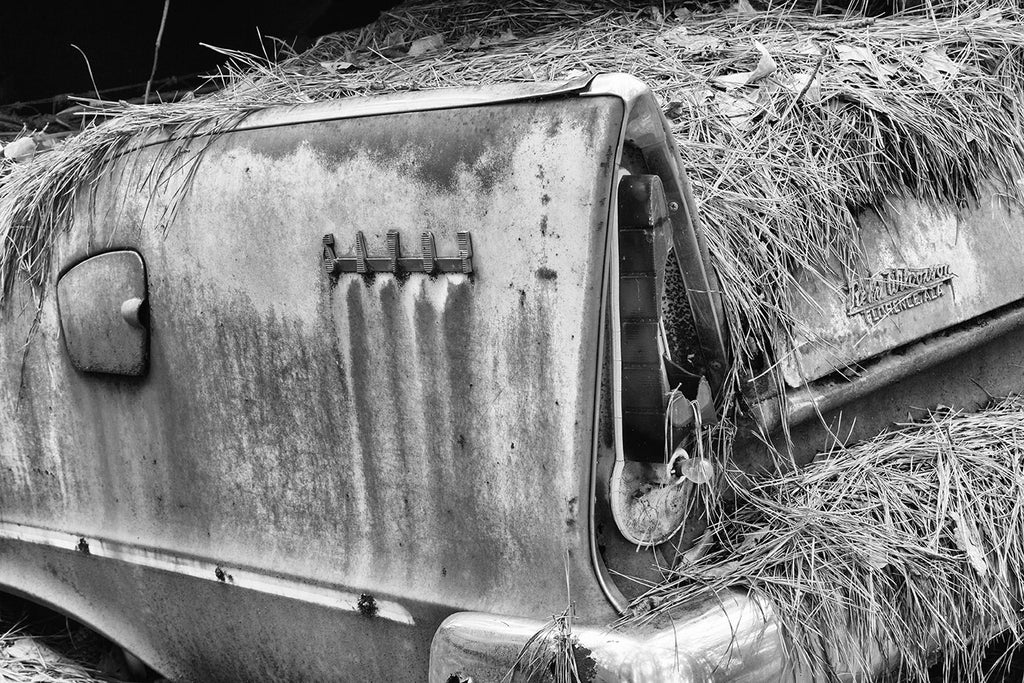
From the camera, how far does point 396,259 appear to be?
1721mm

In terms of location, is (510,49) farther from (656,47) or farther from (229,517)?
(229,517)

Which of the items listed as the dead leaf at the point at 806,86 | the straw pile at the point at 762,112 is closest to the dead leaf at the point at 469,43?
the straw pile at the point at 762,112

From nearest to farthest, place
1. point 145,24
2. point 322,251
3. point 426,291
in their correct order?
point 426,291 → point 322,251 → point 145,24

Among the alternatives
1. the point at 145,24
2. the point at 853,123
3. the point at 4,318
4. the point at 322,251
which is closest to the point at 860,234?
the point at 853,123

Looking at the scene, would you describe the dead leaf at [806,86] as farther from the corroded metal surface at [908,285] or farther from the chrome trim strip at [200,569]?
the chrome trim strip at [200,569]

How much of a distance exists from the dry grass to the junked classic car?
2.5 inches

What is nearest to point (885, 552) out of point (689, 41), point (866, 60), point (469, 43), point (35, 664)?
point (866, 60)

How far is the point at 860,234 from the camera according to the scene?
209 cm

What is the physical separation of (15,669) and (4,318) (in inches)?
34.2

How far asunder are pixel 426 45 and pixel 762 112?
1.13 metres

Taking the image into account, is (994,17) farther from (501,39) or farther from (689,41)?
(501,39)

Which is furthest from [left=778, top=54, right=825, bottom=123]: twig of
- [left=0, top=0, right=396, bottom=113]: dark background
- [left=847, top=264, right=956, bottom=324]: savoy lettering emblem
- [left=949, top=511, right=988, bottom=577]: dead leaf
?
[left=0, top=0, right=396, bottom=113]: dark background

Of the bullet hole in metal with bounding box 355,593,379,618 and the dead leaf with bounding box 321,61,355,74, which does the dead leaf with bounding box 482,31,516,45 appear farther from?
the bullet hole in metal with bounding box 355,593,379,618

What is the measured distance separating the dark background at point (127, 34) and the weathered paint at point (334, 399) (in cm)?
199
